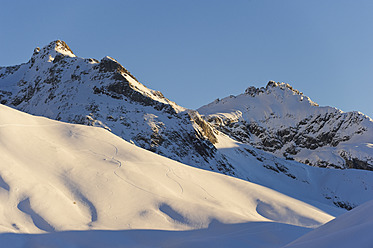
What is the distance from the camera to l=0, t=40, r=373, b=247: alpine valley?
1173 cm

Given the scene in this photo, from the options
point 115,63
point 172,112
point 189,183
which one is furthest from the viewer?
point 115,63

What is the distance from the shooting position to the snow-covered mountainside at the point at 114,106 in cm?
3844

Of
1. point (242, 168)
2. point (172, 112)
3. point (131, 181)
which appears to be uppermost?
point (172, 112)

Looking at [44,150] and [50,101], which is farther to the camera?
[50,101]

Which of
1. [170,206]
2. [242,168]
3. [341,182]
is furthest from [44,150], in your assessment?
[341,182]

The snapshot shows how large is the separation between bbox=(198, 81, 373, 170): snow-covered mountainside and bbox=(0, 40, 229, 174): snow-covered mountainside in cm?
3228

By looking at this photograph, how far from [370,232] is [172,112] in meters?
40.0

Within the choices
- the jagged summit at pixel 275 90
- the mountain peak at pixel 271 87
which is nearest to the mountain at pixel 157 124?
the jagged summit at pixel 275 90

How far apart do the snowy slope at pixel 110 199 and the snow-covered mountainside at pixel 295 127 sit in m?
53.6

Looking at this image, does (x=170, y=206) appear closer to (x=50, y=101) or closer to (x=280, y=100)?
(x=50, y=101)

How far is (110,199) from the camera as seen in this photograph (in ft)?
47.6

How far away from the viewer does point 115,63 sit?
49.1 meters

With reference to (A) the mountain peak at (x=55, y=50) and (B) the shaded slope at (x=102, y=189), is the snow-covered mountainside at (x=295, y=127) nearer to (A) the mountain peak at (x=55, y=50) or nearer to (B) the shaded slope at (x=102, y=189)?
(A) the mountain peak at (x=55, y=50)

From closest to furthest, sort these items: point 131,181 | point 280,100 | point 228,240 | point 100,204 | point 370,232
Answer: point 370,232 < point 228,240 < point 100,204 < point 131,181 < point 280,100
